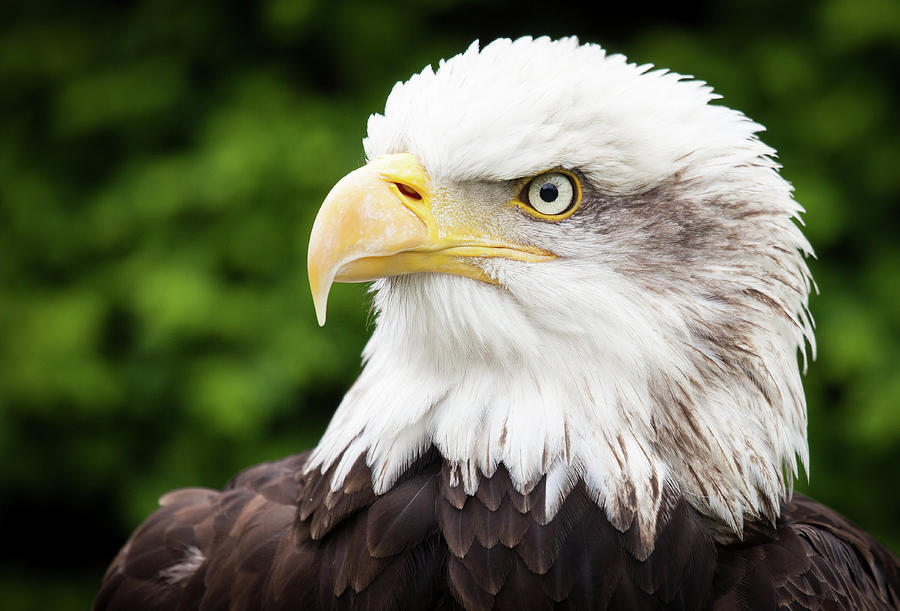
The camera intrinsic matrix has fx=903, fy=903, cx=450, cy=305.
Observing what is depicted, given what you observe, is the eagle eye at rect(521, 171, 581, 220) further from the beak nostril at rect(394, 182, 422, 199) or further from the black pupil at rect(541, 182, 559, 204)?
the beak nostril at rect(394, 182, 422, 199)

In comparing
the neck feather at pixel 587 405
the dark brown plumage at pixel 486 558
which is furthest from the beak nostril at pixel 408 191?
the dark brown plumage at pixel 486 558

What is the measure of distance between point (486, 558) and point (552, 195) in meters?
0.74

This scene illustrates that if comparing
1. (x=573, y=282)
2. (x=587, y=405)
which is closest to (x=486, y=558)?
(x=587, y=405)

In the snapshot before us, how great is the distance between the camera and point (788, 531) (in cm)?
201

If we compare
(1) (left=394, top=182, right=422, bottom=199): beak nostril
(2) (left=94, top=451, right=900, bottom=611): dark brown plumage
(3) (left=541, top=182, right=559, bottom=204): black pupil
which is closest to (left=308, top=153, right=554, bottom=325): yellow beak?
(1) (left=394, top=182, right=422, bottom=199): beak nostril

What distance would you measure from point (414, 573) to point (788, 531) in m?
0.85

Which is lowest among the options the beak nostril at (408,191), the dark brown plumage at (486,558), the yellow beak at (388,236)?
the dark brown plumage at (486,558)

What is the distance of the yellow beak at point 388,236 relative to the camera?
5.70 feet

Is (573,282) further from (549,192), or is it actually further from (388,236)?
(388,236)

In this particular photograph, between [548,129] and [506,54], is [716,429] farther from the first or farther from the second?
[506,54]

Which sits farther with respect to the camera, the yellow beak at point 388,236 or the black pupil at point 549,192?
the black pupil at point 549,192

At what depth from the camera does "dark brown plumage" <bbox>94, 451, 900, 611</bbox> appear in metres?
1.76

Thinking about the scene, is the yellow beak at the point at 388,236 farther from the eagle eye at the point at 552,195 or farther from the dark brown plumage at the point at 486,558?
the dark brown plumage at the point at 486,558

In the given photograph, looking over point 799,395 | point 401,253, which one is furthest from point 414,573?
point 799,395
